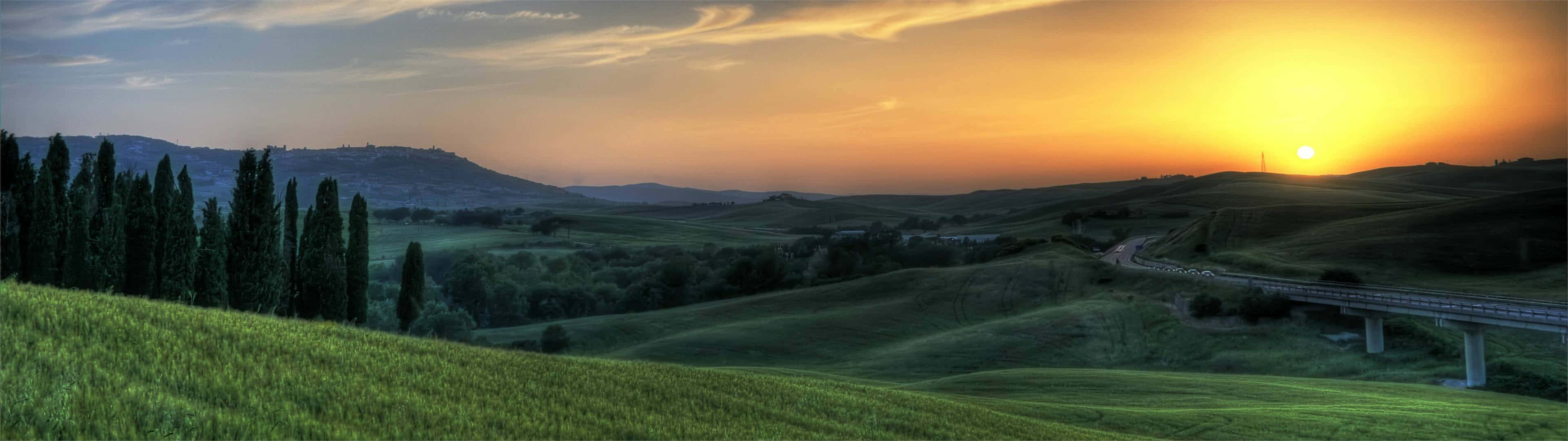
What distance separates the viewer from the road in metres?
59.0

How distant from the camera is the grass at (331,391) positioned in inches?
384

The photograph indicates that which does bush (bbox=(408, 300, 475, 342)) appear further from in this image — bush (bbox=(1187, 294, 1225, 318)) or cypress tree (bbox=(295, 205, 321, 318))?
bush (bbox=(1187, 294, 1225, 318))

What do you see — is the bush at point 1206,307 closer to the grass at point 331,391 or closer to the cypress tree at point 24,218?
the grass at point 331,391

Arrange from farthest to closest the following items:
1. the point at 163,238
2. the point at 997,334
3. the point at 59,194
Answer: the point at 997,334 → the point at 163,238 → the point at 59,194

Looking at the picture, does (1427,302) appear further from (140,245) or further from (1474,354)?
(140,245)

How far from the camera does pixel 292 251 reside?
61.9 meters

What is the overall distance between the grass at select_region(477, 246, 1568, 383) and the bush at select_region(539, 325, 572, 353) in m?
1.72

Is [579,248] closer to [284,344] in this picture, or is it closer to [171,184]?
[171,184]

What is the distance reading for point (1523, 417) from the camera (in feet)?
111

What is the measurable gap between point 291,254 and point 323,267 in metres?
2.94

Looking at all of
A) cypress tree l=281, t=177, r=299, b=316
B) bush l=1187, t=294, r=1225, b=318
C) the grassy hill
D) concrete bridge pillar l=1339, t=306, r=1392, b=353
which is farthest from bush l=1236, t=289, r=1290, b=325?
cypress tree l=281, t=177, r=299, b=316

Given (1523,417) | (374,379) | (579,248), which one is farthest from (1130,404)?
(579,248)

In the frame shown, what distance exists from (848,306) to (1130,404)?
221ft

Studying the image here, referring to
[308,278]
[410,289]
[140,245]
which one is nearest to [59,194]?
[140,245]
